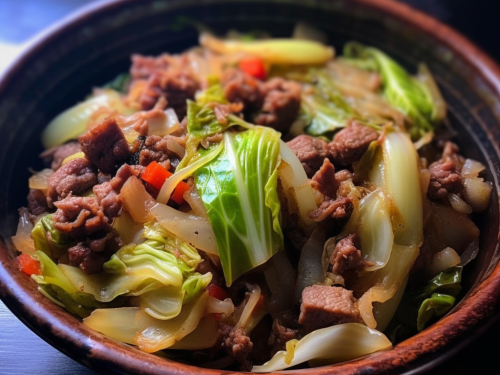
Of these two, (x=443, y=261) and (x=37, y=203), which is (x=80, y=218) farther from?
(x=443, y=261)

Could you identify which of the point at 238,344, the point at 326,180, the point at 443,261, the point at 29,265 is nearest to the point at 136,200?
the point at 29,265

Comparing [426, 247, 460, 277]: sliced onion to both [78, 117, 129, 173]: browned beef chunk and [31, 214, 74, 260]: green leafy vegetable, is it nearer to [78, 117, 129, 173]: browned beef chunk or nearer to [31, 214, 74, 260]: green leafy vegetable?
[78, 117, 129, 173]: browned beef chunk

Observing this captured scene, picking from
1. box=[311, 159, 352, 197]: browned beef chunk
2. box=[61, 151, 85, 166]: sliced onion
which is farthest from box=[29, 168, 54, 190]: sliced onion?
box=[311, 159, 352, 197]: browned beef chunk

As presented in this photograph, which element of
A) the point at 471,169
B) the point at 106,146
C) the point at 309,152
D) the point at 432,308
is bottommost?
the point at 432,308

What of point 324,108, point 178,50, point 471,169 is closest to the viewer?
point 471,169

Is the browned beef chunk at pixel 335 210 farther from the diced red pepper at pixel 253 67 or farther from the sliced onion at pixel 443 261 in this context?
the diced red pepper at pixel 253 67

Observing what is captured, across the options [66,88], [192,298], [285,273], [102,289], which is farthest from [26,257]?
[66,88]

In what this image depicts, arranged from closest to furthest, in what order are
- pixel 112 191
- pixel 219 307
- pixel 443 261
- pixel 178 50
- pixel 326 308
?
1. pixel 326 308
2. pixel 219 307
3. pixel 112 191
4. pixel 443 261
5. pixel 178 50
